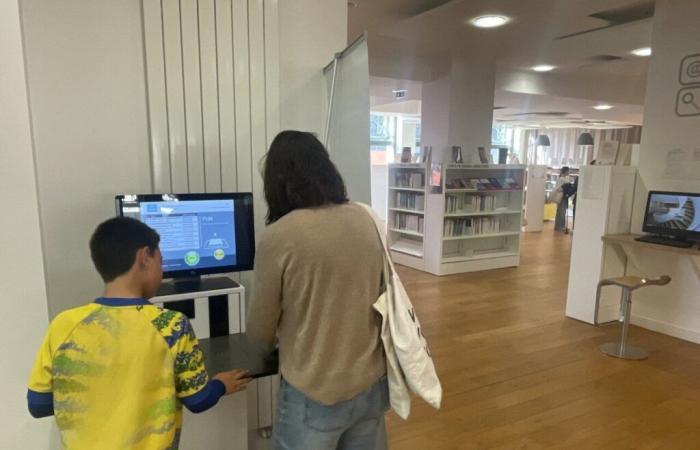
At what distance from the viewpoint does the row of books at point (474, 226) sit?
6.28 meters

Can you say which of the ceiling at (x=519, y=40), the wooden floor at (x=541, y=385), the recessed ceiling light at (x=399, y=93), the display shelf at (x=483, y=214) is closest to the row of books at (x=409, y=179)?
the display shelf at (x=483, y=214)

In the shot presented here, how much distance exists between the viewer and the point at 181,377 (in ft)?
4.01

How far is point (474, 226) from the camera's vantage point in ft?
21.3

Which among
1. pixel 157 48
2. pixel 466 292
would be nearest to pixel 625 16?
pixel 466 292

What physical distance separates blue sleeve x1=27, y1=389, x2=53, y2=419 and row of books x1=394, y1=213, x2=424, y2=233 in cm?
571

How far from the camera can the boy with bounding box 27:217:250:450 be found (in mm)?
1102

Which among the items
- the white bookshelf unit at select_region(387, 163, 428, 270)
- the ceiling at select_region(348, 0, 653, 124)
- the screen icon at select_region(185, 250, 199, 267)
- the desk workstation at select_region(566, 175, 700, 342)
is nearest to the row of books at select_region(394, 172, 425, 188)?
the white bookshelf unit at select_region(387, 163, 428, 270)

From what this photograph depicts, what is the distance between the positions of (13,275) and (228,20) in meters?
1.39

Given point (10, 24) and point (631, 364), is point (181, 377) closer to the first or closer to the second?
point (10, 24)

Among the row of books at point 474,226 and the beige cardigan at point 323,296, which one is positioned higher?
the beige cardigan at point 323,296

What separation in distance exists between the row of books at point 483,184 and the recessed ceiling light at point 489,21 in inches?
84.9

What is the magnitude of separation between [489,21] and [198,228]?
385 cm

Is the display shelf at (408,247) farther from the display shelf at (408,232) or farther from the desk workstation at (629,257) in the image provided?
the desk workstation at (629,257)

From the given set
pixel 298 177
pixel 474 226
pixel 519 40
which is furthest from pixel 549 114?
pixel 298 177
